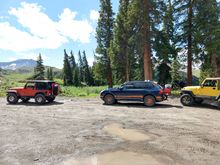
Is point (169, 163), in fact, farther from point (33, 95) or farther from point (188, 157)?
point (33, 95)

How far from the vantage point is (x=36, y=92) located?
1936 cm

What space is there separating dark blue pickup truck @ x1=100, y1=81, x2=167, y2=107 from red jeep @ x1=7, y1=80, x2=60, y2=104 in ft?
14.4

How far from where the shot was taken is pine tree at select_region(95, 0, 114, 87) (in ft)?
129

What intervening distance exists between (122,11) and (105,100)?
18.9 m

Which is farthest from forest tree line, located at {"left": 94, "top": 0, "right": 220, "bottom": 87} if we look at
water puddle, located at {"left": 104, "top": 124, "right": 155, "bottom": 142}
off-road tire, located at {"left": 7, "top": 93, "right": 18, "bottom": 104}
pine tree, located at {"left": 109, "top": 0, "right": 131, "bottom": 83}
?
water puddle, located at {"left": 104, "top": 124, "right": 155, "bottom": 142}

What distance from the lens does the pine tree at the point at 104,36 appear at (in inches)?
1553

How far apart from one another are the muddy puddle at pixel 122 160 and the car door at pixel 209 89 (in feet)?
35.8

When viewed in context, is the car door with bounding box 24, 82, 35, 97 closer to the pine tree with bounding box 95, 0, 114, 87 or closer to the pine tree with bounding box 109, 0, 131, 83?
the pine tree with bounding box 109, 0, 131, 83

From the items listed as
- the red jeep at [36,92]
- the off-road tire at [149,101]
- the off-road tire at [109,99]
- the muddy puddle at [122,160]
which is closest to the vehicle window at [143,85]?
the off-road tire at [149,101]

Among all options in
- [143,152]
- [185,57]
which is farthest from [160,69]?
[143,152]

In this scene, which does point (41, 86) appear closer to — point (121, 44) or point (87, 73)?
point (121, 44)

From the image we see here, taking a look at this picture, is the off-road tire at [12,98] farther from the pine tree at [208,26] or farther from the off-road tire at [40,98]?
the pine tree at [208,26]

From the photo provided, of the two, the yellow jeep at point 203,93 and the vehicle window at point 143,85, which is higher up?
the vehicle window at point 143,85

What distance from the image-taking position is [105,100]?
723 inches
